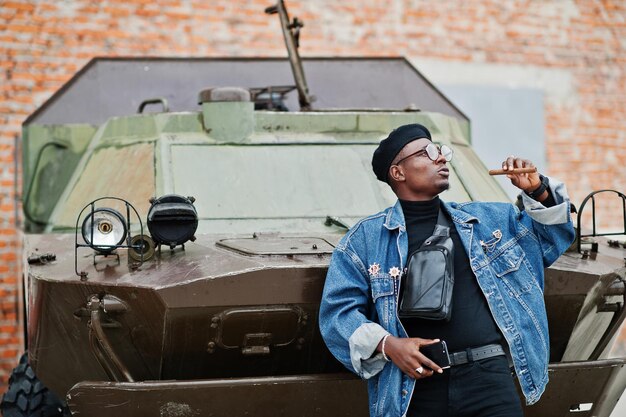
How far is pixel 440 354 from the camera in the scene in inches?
146

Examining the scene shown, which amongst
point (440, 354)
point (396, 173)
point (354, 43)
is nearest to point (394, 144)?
point (396, 173)

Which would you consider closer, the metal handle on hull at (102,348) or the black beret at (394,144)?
the black beret at (394,144)

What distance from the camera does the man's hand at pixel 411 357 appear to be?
3.69 meters

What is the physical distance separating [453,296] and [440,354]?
247 millimetres

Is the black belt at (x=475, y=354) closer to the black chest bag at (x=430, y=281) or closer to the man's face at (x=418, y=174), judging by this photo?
the black chest bag at (x=430, y=281)

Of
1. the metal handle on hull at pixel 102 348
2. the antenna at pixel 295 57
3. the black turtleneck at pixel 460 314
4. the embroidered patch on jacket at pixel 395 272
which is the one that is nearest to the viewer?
the black turtleneck at pixel 460 314

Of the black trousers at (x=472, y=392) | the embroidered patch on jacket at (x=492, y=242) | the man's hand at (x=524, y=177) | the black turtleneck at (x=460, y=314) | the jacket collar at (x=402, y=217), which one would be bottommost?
the black trousers at (x=472, y=392)

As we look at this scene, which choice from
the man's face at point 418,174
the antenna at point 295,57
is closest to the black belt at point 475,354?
the man's face at point 418,174

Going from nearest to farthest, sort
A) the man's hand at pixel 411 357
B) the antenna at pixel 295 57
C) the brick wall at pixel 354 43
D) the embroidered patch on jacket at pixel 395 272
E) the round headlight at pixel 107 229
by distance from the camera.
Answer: the man's hand at pixel 411 357 → the embroidered patch on jacket at pixel 395 272 → the round headlight at pixel 107 229 → the antenna at pixel 295 57 → the brick wall at pixel 354 43

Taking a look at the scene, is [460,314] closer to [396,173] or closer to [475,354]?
[475,354]

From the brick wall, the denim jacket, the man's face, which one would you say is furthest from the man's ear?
the brick wall

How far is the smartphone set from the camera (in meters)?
3.70

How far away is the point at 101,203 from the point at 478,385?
2.59m

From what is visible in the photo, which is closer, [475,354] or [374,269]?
[475,354]
